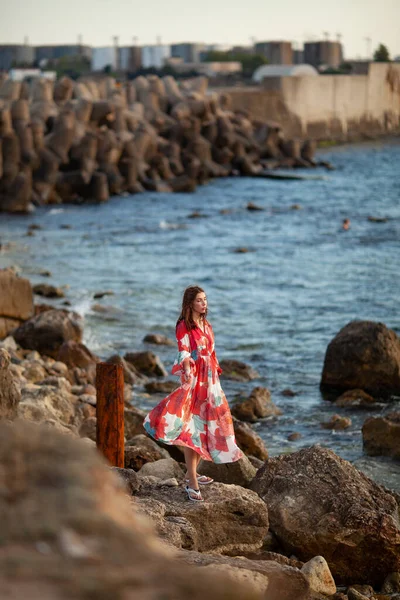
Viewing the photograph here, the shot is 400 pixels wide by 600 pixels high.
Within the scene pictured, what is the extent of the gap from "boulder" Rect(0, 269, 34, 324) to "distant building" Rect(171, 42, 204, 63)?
12468 centimetres

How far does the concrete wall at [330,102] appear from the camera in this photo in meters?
65.0

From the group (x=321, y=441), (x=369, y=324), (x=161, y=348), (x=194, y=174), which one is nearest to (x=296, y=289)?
(x=161, y=348)

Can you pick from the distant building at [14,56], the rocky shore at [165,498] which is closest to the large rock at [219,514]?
the rocky shore at [165,498]

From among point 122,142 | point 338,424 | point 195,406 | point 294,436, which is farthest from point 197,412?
point 122,142

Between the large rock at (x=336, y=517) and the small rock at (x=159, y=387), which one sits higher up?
the large rock at (x=336, y=517)

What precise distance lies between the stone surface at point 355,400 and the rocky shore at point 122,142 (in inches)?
798

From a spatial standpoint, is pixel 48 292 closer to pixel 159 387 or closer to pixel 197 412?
pixel 159 387

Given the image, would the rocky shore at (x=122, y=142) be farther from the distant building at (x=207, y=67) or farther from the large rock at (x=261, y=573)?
the distant building at (x=207, y=67)

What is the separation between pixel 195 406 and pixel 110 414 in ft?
3.10

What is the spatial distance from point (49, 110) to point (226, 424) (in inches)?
1411

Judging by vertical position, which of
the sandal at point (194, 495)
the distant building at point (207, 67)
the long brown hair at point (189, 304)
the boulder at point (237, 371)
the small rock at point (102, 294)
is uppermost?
the distant building at point (207, 67)

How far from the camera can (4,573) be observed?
6.20 ft

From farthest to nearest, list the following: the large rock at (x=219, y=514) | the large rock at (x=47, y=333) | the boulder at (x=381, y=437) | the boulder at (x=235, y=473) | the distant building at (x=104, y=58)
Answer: the distant building at (x=104, y=58), the large rock at (x=47, y=333), the boulder at (x=381, y=437), the boulder at (x=235, y=473), the large rock at (x=219, y=514)

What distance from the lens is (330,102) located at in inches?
2879
